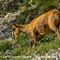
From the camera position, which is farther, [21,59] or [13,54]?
[13,54]

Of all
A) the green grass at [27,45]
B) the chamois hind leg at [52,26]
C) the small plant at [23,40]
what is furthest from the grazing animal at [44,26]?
the small plant at [23,40]

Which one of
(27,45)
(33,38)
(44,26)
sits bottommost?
(27,45)

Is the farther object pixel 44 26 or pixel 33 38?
pixel 33 38

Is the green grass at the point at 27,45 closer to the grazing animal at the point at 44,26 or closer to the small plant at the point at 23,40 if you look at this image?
the small plant at the point at 23,40

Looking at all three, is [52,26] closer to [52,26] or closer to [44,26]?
[52,26]

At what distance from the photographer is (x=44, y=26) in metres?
12.9

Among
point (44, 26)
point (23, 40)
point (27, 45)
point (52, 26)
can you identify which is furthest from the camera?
point (23, 40)

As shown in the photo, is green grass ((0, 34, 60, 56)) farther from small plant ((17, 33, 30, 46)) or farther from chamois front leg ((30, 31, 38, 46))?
chamois front leg ((30, 31, 38, 46))

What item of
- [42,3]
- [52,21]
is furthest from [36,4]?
[52,21]

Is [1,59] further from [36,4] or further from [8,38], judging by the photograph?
[36,4]

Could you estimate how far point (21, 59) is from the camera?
37.3 ft

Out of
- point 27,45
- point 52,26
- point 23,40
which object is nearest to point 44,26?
point 52,26

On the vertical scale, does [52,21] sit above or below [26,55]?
above

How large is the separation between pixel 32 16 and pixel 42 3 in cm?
78
